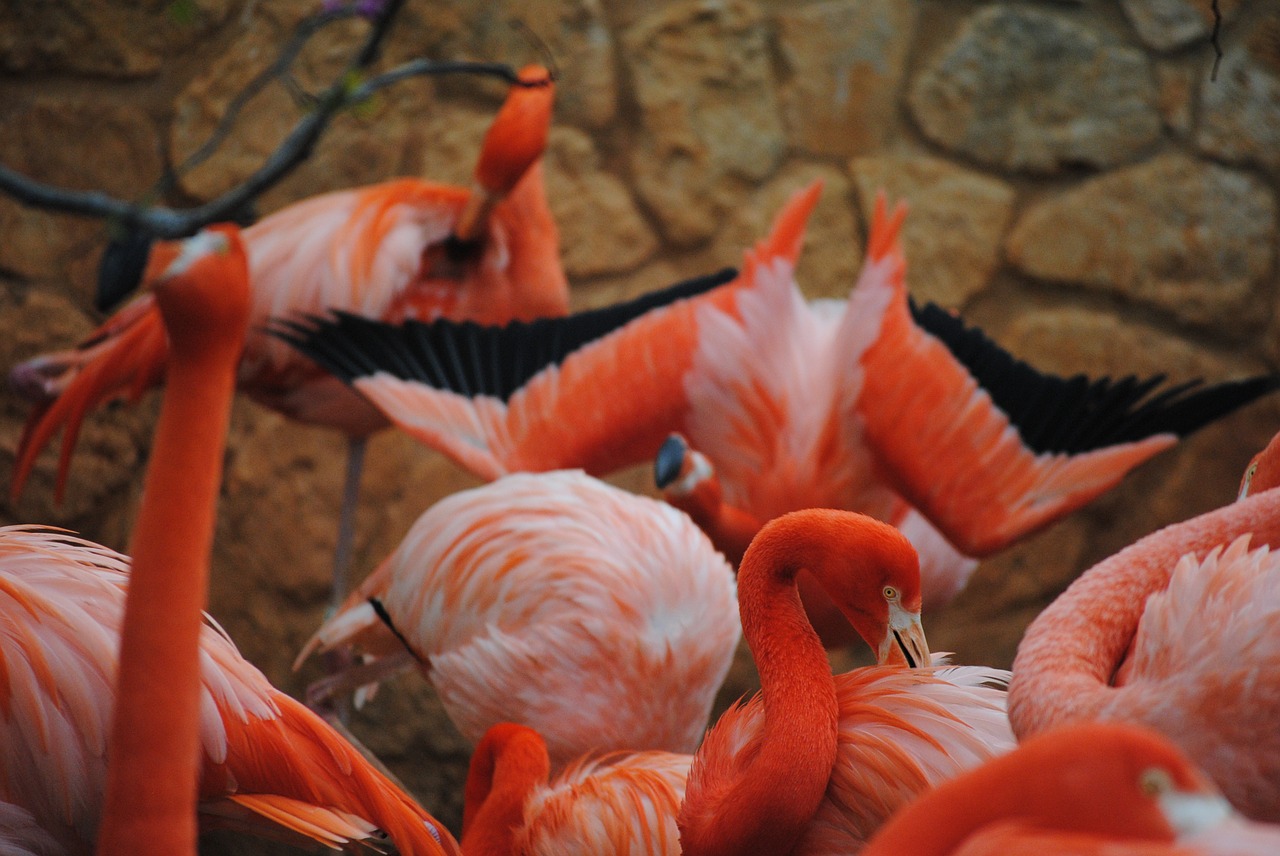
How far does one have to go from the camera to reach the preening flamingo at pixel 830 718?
46.4 inches

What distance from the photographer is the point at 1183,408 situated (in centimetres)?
222

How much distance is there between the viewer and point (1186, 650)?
103 centimetres

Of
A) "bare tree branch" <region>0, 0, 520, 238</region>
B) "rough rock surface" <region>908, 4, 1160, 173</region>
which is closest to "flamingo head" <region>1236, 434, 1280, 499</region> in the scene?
"bare tree branch" <region>0, 0, 520, 238</region>

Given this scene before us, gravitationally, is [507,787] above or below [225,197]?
below

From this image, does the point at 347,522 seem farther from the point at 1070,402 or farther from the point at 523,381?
the point at 1070,402

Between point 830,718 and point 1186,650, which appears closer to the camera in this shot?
point 1186,650

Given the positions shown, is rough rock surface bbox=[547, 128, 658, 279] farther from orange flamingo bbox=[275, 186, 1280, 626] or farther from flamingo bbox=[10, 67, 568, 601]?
orange flamingo bbox=[275, 186, 1280, 626]

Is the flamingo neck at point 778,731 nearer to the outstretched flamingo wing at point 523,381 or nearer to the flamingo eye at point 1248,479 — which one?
the flamingo eye at point 1248,479

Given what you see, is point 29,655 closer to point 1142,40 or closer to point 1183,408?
point 1183,408

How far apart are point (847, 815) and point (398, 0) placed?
3.00 feet

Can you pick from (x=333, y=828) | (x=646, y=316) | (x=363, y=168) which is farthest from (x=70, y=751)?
(x=363, y=168)

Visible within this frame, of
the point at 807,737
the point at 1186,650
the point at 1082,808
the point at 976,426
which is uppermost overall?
the point at 1082,808

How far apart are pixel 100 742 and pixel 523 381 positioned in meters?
1.21

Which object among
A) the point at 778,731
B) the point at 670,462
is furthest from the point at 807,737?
the point at 670,462
